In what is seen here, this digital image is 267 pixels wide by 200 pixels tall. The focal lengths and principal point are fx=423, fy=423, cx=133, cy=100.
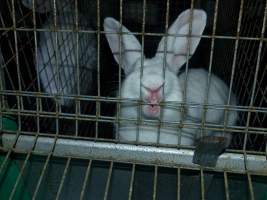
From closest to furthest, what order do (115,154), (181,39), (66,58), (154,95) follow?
1. (115,154)
2. (154,95)
3. (181,39)
4. (66,58)

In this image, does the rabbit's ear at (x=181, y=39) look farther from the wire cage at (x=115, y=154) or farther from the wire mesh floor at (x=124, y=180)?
the wire mesh floor at (x=124, y=180)

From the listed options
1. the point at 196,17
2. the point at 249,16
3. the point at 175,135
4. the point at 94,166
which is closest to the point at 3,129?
the point at 94,166

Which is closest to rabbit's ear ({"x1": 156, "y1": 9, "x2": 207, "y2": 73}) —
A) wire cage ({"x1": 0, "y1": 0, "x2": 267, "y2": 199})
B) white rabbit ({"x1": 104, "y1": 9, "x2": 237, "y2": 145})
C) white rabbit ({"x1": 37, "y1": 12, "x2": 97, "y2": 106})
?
white rabbit ({"x1": 104, "y1": 9, "x2": 237, "y2": 145})

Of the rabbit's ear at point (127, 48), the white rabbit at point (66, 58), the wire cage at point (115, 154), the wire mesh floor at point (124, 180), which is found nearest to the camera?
the wire cage at point (115, 154)

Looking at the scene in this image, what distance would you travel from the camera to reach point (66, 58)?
6.23 feet

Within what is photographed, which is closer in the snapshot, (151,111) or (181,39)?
(151,111)

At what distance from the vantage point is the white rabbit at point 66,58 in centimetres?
190

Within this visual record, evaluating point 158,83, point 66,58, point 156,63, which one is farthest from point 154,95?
point 66,58

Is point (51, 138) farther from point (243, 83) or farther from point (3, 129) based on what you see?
point (243, 83)

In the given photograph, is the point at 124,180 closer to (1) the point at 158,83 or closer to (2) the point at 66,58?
(1) the point at 158,83

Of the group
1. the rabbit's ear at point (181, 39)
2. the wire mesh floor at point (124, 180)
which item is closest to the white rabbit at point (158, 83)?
the rabbit's ear at point (181, 39)

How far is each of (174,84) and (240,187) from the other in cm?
40

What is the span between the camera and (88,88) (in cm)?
222

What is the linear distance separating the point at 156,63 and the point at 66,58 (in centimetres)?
61
